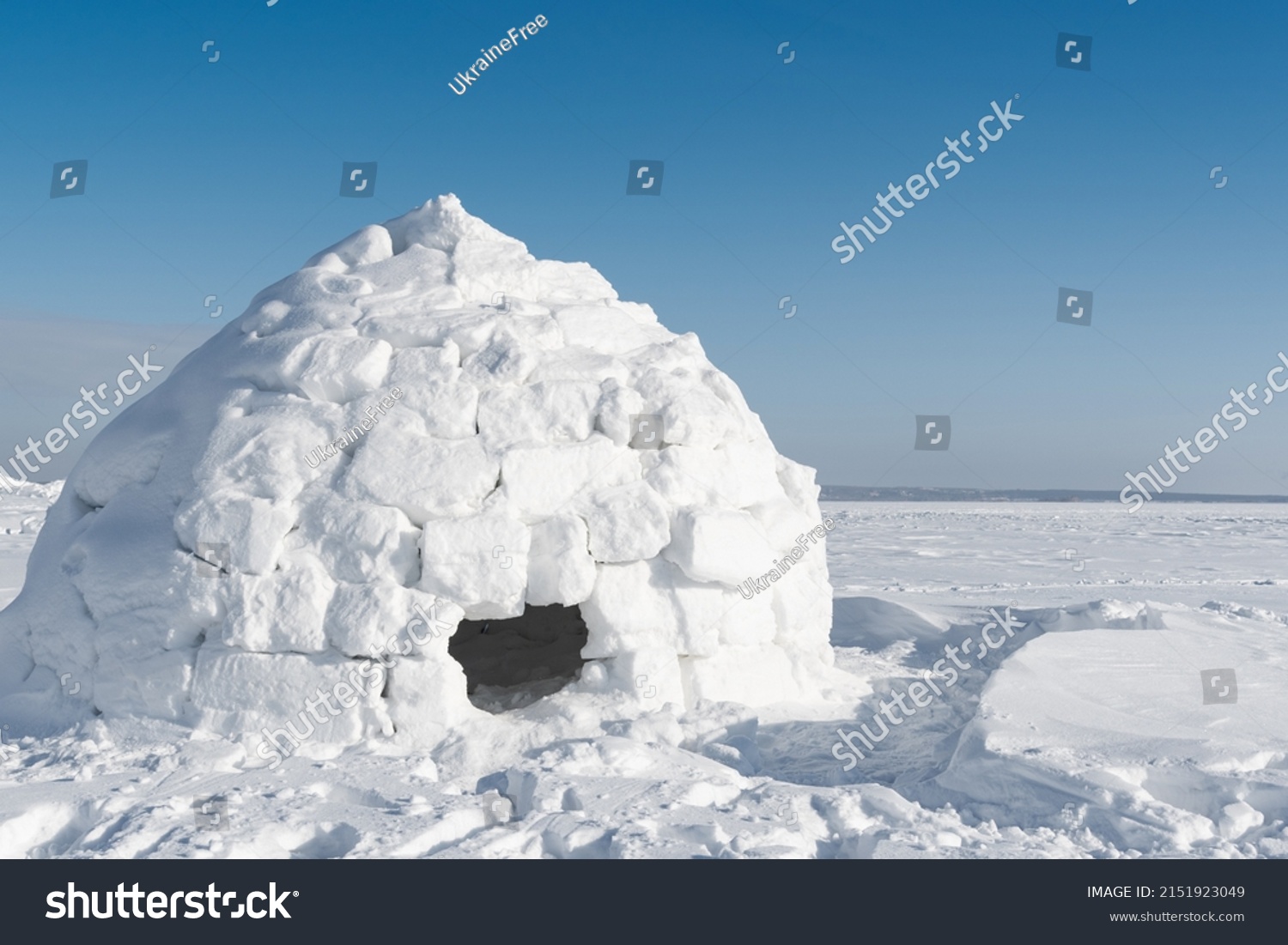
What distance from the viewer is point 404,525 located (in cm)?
491

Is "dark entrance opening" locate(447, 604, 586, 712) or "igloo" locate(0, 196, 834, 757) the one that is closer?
"igloo" locate(0, 196, 834, 757)

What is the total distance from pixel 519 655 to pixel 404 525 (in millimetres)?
2470

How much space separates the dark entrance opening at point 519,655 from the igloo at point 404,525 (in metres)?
0.10

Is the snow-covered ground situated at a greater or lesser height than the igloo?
lesser

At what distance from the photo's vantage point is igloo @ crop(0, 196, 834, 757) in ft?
15.7

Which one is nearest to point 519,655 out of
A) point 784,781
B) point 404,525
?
point 404,525

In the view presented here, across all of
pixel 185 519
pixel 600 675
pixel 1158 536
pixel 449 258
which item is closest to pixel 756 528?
pixel 600 675

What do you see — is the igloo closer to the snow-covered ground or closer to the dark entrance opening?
the dark entrance opening

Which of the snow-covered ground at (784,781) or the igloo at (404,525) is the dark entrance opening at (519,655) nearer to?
the igloo at (404,525)

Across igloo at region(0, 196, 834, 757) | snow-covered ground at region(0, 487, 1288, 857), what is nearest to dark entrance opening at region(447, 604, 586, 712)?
igloo at region(0, 196, 834, 757)

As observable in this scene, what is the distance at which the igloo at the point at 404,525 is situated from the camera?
479 cm

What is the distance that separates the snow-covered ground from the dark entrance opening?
44.3 inches

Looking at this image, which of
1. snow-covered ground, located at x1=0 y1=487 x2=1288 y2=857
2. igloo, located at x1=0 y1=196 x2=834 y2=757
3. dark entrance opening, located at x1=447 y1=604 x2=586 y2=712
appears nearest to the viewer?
snow-covered ground, located at x1=0 y1=487 x2=1288 y2=857

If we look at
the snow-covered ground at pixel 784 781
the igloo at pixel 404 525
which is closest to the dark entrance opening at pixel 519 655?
the igloo at pixel 404 525
